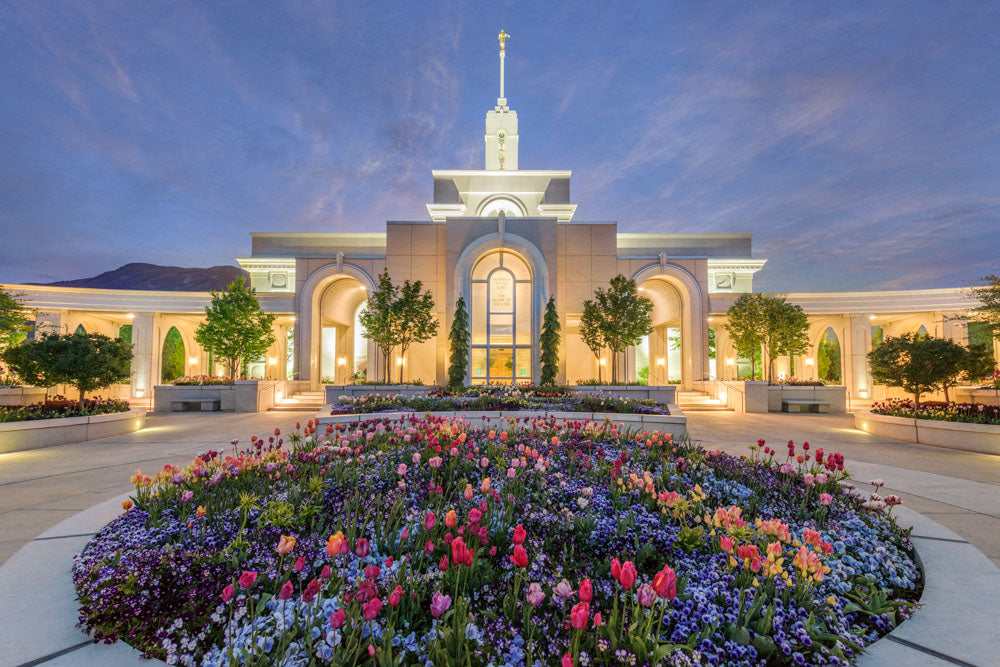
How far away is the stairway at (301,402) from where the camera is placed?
18297mm

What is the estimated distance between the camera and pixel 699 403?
19.3 metres

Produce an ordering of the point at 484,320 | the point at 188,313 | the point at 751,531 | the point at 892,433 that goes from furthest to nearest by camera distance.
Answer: the point at 188,313 < the point at 484,320 < the point at 892,433 < the point at 751,531

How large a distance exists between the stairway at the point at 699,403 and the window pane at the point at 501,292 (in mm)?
9104

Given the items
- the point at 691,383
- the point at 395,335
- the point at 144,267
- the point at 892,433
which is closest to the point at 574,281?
the point at 691,383

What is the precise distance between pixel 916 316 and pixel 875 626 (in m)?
31.5

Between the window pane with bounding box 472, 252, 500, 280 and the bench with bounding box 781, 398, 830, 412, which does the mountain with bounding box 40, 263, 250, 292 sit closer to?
the window pane with bounding box 472, 252, 500, 280

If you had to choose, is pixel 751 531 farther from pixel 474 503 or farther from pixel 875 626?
pixel 474 503

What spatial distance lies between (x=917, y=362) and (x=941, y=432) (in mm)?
1699

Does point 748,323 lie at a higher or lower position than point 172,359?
higher

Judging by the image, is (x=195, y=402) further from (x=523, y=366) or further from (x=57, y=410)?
(x=523, y=366)

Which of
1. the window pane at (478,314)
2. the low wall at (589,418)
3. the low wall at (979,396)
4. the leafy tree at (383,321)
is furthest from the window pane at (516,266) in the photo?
the low wall at (979,396)

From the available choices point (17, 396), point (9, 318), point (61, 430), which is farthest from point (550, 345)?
point (17, 396)

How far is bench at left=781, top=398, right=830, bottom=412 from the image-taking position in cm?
1805

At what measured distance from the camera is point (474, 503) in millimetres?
3580
